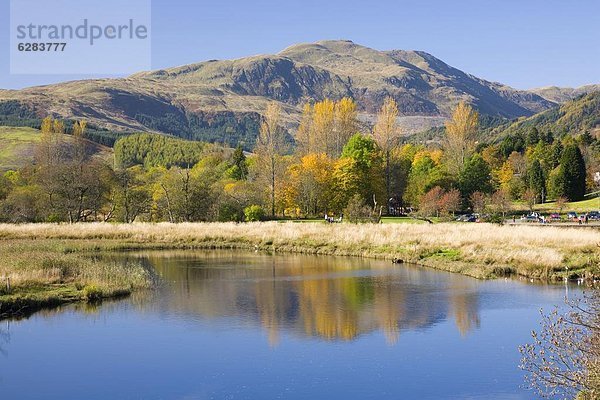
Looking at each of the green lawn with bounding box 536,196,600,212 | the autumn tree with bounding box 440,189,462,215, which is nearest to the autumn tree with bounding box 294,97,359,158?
the autumn tree with bounding box 440,189,462,215

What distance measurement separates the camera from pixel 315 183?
2977 inches

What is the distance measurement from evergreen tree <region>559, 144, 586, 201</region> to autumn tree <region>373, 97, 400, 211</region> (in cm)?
2617

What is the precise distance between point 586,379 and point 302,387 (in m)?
7.47

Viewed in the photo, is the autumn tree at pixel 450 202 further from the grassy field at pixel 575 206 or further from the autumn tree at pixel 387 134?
the grassy field at pixel 575 206

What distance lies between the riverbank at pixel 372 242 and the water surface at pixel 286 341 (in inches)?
140

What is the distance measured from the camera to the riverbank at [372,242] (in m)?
35.8

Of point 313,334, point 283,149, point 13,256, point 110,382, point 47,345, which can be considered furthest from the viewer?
point 283,149

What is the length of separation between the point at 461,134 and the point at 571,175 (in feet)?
54.2

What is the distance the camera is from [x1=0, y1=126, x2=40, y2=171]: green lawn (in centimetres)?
15862

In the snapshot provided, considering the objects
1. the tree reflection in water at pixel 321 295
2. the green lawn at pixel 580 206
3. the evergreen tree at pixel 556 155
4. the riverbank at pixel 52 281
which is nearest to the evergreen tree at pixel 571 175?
the green lawn at pixel 580 206

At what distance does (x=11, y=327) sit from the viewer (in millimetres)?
23953

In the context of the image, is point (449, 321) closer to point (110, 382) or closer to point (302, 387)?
point (302, 387)

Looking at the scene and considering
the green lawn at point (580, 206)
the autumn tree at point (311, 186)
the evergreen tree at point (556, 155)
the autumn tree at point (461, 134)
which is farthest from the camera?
the evergreen tree at point (556, 155)

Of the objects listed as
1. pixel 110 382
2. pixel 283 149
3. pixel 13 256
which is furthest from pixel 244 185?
pixel 110 382
